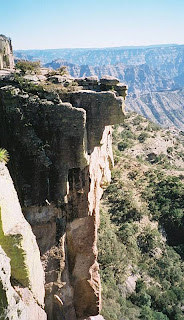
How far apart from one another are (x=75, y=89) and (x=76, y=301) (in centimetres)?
1239

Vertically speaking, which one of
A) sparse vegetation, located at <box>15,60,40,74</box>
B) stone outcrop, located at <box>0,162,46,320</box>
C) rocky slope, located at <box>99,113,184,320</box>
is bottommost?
rocky slope, located at <box>99,113,184,320</box>

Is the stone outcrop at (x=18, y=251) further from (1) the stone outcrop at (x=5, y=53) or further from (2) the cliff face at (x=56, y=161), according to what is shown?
(1) the stone outcrop at (x=5, y=53)

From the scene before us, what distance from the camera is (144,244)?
3638cm

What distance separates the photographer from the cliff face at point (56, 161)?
48.1 ft

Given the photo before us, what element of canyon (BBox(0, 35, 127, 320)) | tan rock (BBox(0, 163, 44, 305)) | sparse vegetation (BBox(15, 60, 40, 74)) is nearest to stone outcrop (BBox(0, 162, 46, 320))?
tan rock (BBox(0, 163, 44, 305))

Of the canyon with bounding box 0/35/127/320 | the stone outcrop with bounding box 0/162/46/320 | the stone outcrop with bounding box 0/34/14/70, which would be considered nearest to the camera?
the stone outcrop with bounding box 0/162/46/320

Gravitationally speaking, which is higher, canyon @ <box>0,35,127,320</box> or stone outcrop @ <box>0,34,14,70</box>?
stone outcrop @ <box>0,34,14,70</box>

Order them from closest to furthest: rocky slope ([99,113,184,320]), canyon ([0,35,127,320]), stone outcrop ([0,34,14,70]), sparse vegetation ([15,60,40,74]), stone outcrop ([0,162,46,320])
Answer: stone outcrop ([0,162,46,320]), canyon ([0,35,127,320]), sparse vegetation ([15,60,40,74]), stone outcrop ([0,34,14,70]), rocky slope ([99,113,184,320])

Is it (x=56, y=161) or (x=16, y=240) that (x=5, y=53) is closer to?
(x=56, y=161)

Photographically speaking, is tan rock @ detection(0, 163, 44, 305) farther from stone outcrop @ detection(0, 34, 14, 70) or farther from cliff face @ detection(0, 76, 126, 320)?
stone outcrop @ detection(0, 34, 14, 70)

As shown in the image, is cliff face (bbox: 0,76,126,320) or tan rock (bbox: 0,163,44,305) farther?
cliff face (bbox: 0,76,126,320)

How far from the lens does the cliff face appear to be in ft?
48.1

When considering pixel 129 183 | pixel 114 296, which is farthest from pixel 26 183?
pixel 129 183

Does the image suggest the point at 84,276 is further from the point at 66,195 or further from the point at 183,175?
the point at 183,175
